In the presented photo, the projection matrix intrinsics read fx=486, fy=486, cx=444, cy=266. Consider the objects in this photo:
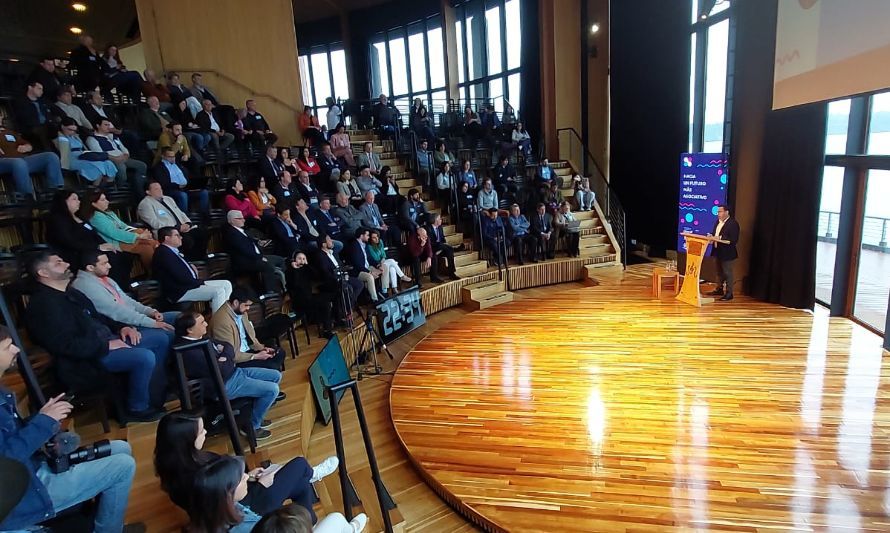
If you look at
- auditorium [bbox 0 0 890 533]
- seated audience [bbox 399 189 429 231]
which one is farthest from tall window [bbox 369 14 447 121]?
seated audience [bbox 399 189 429 231]

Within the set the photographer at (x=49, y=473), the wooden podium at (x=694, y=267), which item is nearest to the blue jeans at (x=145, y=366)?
the photographer at (x=49, y=473)

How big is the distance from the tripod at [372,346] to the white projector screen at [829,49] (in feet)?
14.9

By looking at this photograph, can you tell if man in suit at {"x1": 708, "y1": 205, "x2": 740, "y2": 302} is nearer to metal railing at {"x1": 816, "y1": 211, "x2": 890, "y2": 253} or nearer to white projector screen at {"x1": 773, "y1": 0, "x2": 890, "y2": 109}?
metal railing at {"x1": 816, "y1": 211, "x2": 890, "y2": 253}

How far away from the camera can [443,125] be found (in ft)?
35.4

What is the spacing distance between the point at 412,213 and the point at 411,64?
8.73 metres

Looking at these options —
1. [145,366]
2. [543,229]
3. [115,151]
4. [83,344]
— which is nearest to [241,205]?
[115,151]

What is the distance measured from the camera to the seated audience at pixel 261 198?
17.8ft

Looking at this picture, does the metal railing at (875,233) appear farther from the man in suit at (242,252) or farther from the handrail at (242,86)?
the handrail at (242,86)

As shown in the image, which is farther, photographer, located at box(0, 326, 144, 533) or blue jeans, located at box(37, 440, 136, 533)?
blue jeans, located at box(37, 440, 136, 533)

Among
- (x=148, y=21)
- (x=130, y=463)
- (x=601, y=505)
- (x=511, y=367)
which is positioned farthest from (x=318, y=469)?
(x=148, y=21)

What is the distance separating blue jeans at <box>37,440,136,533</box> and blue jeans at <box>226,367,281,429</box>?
0.92m

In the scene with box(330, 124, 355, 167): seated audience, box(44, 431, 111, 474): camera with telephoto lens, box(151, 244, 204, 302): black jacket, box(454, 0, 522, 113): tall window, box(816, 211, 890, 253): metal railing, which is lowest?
box(44, 431, 111, 474): camera with telephoto lens

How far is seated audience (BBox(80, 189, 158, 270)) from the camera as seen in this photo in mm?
3809

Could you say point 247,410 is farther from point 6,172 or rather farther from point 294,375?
point 6,172
